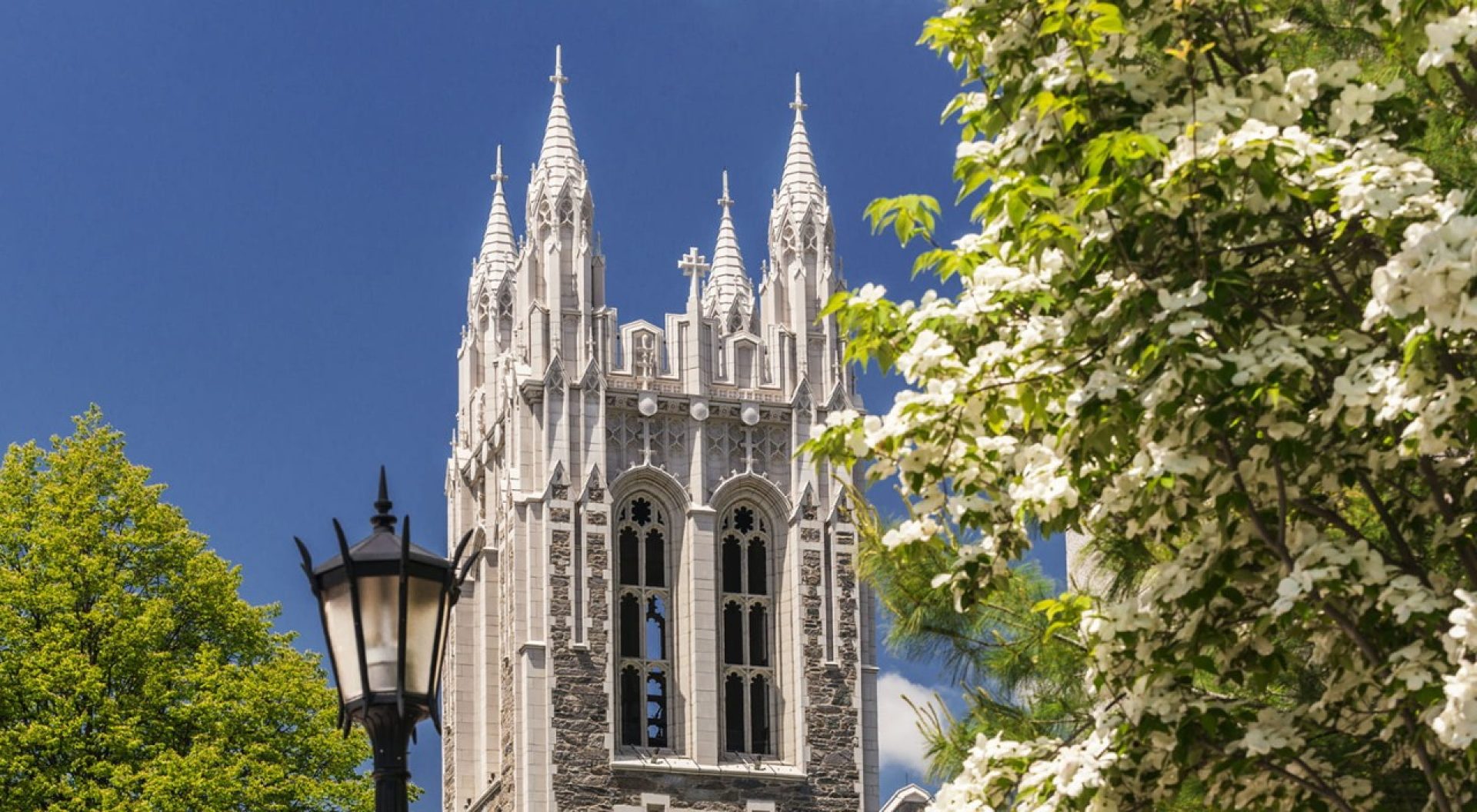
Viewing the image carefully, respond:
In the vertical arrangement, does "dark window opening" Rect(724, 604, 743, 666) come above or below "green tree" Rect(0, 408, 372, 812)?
above

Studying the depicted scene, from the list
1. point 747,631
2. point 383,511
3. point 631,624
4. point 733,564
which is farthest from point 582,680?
point 383,511

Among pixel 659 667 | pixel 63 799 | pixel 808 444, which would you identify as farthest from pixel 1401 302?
pixel 659 667

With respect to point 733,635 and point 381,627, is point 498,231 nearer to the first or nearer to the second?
point 733,635

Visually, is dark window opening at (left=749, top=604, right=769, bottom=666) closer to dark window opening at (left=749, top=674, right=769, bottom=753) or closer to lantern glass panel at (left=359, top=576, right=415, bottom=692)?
dark window opening at (left=749, top=674, right=769, bottom=753)

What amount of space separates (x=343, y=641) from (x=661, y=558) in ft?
147

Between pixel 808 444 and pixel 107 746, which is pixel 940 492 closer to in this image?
pixel 808 444

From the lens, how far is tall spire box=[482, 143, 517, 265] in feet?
198

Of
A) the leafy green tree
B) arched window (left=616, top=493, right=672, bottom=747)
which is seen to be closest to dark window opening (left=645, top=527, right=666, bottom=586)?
arched window (left=616, top=493, right=672, bottom=747)

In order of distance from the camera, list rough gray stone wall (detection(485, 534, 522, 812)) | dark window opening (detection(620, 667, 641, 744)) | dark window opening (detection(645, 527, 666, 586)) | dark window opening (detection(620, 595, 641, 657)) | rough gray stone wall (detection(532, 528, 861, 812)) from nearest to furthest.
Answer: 1. rough gray stone wall (detection(532, 528, 861, 812))
2. rough gray stone wall (detection(485, 534, 522, 812))
3. dark window opening (detection(620, 667, 641, 744))
4. dark window opening (detection(620, 595, 641, 657))
5. dark window opening (detection(645, 527, 666, 586))

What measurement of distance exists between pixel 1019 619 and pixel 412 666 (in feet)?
18.0

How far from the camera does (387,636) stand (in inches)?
413

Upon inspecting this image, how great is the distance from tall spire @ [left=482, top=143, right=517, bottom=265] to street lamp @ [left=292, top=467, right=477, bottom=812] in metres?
49.8

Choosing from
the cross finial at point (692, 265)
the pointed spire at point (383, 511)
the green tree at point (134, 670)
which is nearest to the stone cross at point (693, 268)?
the cross finial at point (692, 265)

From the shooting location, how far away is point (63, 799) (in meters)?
30.6
